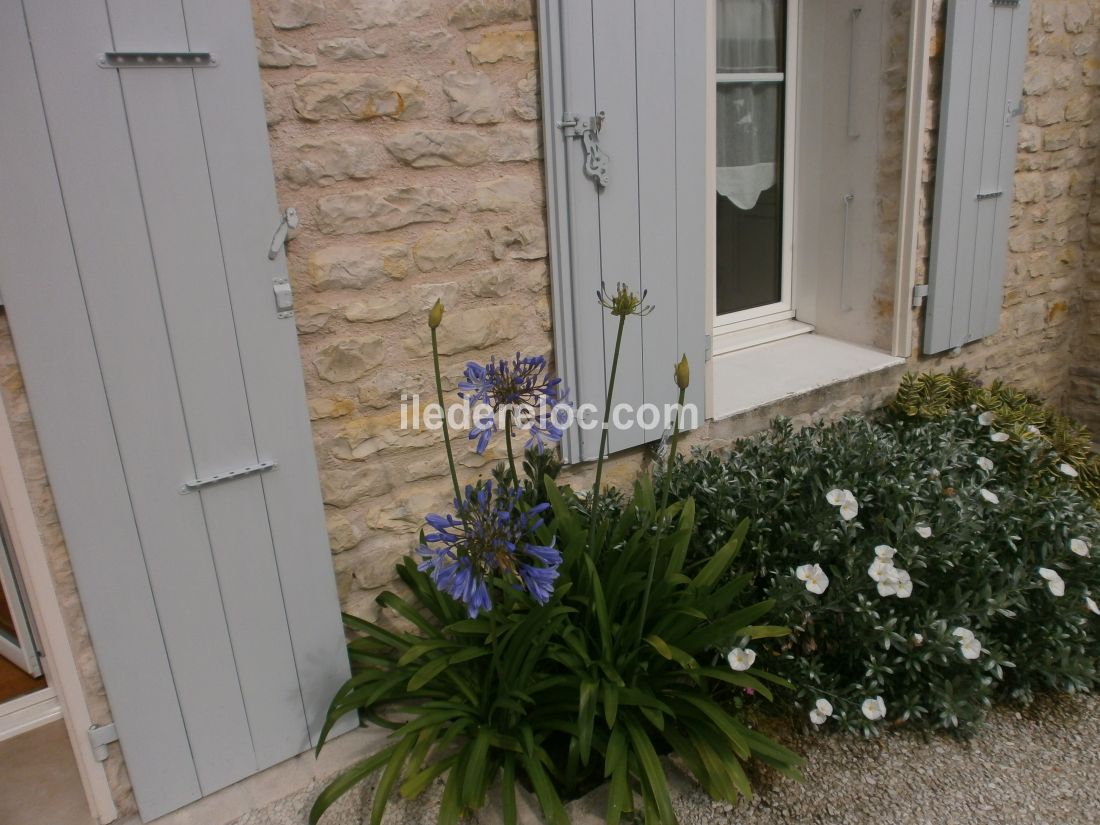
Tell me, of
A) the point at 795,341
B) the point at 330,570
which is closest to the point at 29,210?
the point at 330,570

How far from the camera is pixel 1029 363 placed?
4.61m

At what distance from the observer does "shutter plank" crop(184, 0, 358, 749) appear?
6.30 ft

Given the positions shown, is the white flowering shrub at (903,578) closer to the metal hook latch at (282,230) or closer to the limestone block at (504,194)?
the limestone block at (504,194)

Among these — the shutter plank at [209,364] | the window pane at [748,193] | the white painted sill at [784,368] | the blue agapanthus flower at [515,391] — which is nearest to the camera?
the shutter plank at [209,364]

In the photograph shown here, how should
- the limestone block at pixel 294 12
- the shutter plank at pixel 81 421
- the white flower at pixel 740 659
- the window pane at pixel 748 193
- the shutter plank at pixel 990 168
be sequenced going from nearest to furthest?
the shutter plank at pixel 81 421 → the limestone block at pixel 294 12 → the white flower at pixel 740 659 → the window pane at pixel 748 193 → the shutter plank at pixel 990 168

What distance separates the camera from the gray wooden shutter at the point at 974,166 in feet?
11.7

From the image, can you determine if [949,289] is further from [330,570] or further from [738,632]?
[330,570]

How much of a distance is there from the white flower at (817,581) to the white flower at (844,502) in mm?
201

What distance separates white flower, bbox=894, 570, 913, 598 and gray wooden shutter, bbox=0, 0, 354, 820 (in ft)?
5.48

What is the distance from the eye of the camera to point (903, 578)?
247cm

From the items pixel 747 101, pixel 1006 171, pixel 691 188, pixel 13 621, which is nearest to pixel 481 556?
pixel 691 188

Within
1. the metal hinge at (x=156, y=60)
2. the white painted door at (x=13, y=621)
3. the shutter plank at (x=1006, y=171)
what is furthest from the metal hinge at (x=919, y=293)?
the white painted door at (x=13, y=621)

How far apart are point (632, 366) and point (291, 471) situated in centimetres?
124

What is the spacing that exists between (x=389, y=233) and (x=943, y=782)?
224cm
